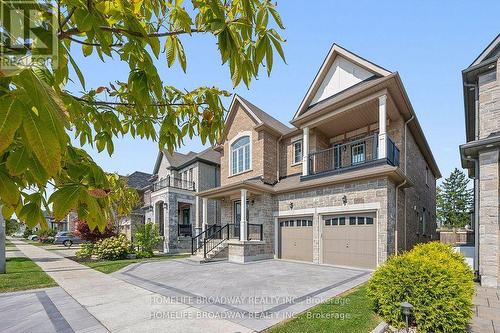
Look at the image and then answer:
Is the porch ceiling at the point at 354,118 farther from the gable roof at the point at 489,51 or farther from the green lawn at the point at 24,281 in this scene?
the green lawn at the point at 24,281

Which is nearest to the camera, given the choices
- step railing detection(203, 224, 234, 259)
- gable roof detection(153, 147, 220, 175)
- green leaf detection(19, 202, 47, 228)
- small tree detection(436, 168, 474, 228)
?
green leaf detection(19, 202, 47, 228)

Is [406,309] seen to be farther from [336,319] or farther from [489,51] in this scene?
[489,51]

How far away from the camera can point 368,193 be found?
11.7 m

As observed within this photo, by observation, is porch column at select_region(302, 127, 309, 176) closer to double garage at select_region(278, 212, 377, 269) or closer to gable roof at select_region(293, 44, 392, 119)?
gable roof at select_region(293, 44, 392, 119)

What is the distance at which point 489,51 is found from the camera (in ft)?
33.2

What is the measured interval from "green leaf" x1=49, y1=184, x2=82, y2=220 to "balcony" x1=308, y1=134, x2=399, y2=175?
11929 mm

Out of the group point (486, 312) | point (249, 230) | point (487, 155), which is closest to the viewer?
point (486, 312)

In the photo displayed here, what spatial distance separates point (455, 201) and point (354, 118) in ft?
162

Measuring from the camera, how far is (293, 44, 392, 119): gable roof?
43.5 ft

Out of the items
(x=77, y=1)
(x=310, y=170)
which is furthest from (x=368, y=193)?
(x=77, y=1)

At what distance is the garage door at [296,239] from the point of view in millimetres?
13781

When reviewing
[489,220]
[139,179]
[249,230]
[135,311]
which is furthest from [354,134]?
[139,179]

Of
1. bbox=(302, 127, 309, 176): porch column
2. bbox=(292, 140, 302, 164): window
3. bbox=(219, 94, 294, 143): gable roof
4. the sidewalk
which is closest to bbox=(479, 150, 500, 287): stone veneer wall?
bbox=(302, 127, 309, 176): porch column

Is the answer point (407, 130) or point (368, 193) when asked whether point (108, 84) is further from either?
point (407, 130)
